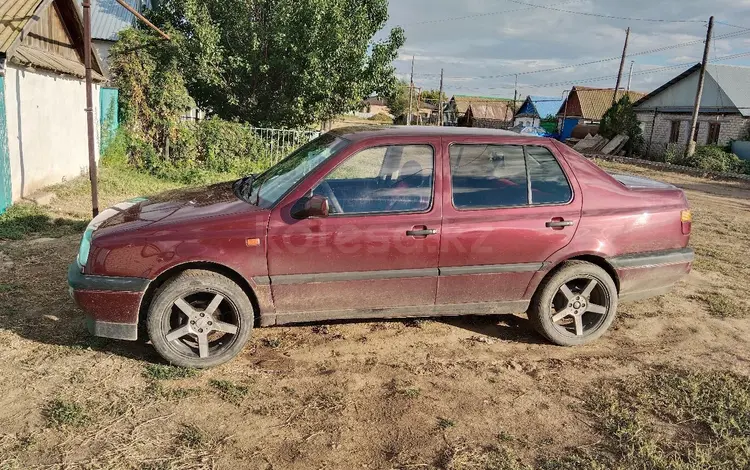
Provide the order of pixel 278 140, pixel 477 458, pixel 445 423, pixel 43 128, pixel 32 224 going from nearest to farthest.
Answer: pixel 477 458
pixel 445 423
pixel 32 224
pixel 43 128
pixel 278 140

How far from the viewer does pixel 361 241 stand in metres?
3.89

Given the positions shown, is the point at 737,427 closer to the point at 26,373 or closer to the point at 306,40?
the point at 26,373

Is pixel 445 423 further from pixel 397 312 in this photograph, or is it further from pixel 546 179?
pixel 546 179

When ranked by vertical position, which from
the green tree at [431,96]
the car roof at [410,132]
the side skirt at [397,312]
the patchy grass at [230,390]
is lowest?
the patchy grass at [230,390]

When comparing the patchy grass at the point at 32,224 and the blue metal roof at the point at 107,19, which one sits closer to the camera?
the patchy grass at the point at 32,224

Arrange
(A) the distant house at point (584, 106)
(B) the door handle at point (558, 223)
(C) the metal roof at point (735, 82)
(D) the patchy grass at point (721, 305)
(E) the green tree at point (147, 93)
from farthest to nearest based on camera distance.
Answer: (A) the distant house at point (584, 106), (C) the metal roof at point (735, 82), (E) the green tree at point (147, 93), (D) the patchy grass at point (721, 305), (B) the door handle at point (558, 223)

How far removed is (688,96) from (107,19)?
92.9ft

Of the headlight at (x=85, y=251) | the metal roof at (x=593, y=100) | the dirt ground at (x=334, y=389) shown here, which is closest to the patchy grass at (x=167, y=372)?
the dirt ground at (x=334, y=389)

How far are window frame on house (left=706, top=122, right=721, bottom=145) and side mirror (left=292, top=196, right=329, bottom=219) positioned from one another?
96.9 feet

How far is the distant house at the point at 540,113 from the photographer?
50188 millimetres

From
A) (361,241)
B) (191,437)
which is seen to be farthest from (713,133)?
(191,437)

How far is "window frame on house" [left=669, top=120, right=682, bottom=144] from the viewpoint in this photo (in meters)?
30.0

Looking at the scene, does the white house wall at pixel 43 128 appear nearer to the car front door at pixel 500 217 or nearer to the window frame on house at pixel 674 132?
the car front door at pixel 500 217

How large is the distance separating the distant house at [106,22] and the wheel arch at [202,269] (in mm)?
17006
